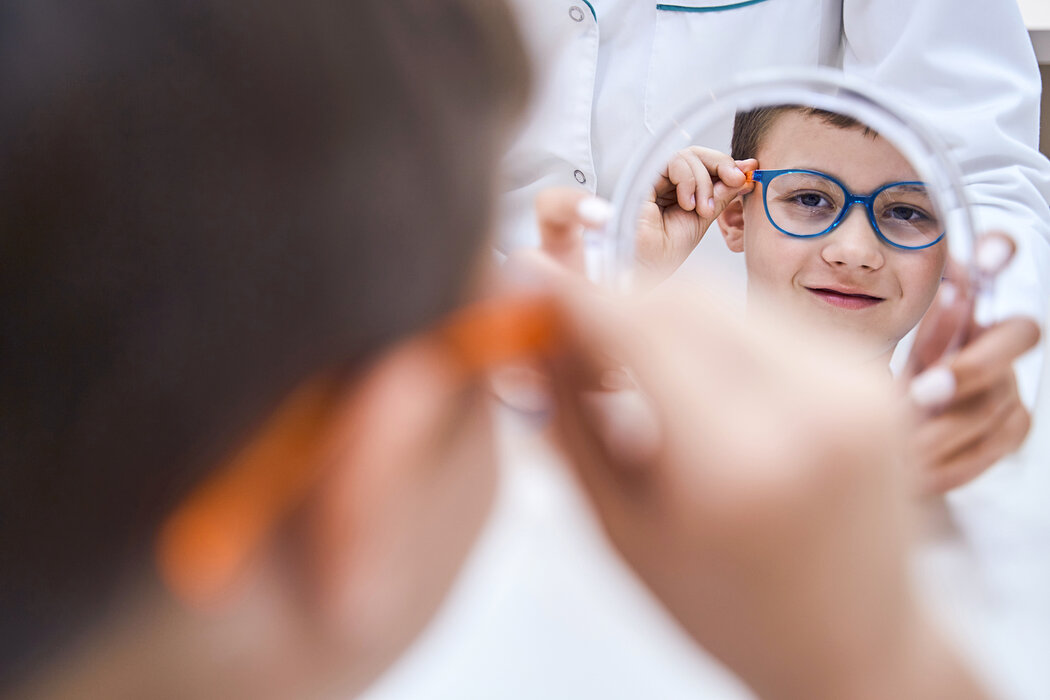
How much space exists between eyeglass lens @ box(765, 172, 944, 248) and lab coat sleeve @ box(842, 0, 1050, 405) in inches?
4.9

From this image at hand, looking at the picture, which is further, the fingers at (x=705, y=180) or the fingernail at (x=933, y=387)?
the fingers at (x=705, y=180)

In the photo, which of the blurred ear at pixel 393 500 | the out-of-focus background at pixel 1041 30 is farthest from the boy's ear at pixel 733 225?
the out-of-focus background at pixel 1041 30

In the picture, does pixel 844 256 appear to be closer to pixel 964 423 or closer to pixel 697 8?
pixel 964 423

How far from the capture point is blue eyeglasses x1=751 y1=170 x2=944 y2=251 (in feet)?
2.10

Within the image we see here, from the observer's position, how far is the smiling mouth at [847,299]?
0.71m

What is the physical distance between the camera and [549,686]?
0.51m

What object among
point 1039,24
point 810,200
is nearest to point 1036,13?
point 1039,24

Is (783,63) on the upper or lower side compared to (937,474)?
upper

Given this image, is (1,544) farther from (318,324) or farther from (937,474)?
(937,474)

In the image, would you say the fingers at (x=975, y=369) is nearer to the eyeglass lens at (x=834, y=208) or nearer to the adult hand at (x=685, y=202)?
the eyeglass lens at (x=834, y=208)

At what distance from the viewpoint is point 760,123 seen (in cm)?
72

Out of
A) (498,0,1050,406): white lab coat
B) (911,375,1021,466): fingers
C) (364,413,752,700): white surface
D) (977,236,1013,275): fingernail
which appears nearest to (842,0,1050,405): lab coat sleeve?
(498,0,1050,406): white lab coat

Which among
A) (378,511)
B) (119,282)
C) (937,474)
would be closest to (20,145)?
(119,282)

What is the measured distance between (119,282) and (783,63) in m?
0.85
